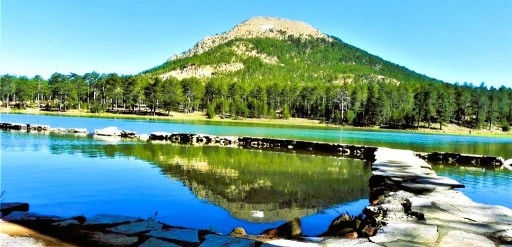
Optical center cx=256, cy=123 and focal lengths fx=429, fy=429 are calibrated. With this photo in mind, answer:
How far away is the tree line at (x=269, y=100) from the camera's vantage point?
121m

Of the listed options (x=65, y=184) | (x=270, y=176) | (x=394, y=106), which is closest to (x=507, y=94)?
(x=394, y=106)

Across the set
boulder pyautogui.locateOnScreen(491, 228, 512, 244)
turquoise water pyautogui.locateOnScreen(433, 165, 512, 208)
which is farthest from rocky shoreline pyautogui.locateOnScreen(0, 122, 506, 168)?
boulder pyautogui.locateOnScreen(491, 228, 512, 244)

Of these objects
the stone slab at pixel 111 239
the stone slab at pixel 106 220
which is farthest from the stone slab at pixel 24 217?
the stone slab at pixel 111 239

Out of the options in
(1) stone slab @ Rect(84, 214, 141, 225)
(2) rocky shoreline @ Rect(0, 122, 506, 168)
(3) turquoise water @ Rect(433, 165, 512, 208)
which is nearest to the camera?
(1) stone slab @ Rect(84, 214, 141, 225)

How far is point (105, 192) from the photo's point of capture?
16.3m

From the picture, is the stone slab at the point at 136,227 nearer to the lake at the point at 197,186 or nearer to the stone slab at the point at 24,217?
the stone slab at the point at 24,217

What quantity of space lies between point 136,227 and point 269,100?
137177 millimetres

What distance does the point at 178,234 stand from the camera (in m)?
8.05

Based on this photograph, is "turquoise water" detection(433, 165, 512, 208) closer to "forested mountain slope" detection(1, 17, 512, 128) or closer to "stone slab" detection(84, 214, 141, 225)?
"stone slab" detection(84, 214, 141, 225)

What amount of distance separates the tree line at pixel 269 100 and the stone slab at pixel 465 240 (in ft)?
374

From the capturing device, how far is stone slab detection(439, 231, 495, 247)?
26.3 feet

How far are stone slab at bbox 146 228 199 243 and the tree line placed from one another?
381 feet

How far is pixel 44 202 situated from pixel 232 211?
6.14 metres

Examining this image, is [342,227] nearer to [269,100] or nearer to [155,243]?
[155,243]
